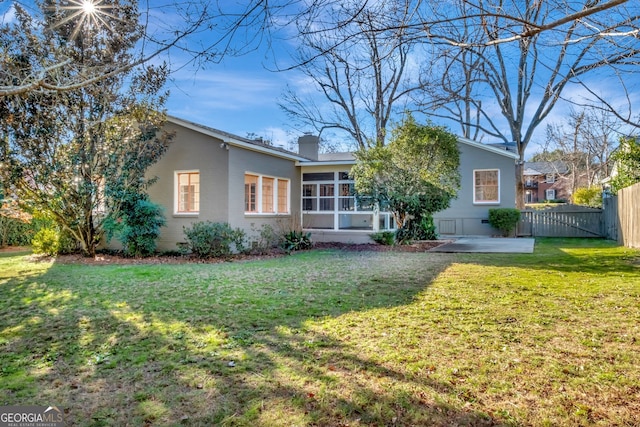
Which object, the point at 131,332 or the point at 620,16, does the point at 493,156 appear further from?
the point at 131,332

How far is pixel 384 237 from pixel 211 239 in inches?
238

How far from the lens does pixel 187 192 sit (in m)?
12.7

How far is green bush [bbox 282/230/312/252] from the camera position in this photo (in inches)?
514

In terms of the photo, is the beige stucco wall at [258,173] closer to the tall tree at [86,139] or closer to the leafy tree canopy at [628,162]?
the tall tree at [86,139]

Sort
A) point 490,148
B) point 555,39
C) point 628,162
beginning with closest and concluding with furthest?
Result: 1. point 555,39
2. point 628,162
3. point 490,148

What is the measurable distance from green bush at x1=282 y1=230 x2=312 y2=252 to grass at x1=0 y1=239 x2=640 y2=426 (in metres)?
5.99

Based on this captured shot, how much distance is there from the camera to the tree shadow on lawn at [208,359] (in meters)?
2.59

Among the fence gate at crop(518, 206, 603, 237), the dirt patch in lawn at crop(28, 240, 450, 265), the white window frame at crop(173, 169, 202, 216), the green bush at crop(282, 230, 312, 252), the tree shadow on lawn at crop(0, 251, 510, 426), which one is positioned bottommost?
the tree shadow on lawn at crop(0, 251, 510, 426)

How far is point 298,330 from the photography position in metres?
4.23

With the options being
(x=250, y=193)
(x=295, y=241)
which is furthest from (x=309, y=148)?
(x=295, y=241)

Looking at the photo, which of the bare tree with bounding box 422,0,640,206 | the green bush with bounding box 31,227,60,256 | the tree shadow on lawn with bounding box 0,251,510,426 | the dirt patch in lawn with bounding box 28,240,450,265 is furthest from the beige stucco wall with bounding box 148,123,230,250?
the bare tree with bounding box 422,0,640,206

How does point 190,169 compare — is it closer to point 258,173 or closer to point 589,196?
point 258,173

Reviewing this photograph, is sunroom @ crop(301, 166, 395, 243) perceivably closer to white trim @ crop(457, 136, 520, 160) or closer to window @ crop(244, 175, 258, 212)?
window @ crop(244, 175, 258, 212)

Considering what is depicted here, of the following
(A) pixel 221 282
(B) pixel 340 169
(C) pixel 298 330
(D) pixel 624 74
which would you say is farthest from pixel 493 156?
(C) pixel 298 330
